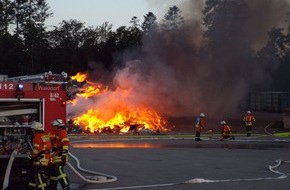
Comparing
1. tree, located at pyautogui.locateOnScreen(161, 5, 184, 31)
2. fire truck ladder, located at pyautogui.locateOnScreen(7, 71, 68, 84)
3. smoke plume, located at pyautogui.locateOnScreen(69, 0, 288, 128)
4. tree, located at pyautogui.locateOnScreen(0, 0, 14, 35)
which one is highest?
tree, located at pyautogui.locateOnScreen(0, 0, 14, 35)

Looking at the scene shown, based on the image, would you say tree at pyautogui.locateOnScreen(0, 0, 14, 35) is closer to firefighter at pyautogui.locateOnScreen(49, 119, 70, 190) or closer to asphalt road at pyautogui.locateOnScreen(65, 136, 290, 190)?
asphalt road at pyautogui.locateOnScreen(65, 136, 290, 190)

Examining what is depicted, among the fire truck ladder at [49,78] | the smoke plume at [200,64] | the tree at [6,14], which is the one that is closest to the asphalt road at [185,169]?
the fire truck ladder at [49,78]

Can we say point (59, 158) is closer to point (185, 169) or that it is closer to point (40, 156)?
point (40, 156)

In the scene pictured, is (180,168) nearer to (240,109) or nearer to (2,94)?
(2,94)

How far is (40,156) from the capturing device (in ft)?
30.9

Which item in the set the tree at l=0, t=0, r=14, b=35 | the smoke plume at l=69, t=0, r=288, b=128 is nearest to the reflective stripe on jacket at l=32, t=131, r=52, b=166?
the smoke plume at l=69, t=0, r=288, b=128

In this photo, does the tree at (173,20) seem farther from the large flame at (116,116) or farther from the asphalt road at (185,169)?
the asphalt road at (185,169)

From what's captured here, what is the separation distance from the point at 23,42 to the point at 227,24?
2727 cm

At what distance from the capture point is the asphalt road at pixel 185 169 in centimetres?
1104

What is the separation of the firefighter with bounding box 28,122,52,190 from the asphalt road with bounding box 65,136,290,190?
146cm

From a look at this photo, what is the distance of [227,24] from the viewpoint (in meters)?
41.8

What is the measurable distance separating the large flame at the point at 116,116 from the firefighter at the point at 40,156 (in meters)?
24.9

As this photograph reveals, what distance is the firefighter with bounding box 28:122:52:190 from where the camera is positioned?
9367mm

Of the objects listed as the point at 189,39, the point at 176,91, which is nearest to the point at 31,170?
the point at 176,91
